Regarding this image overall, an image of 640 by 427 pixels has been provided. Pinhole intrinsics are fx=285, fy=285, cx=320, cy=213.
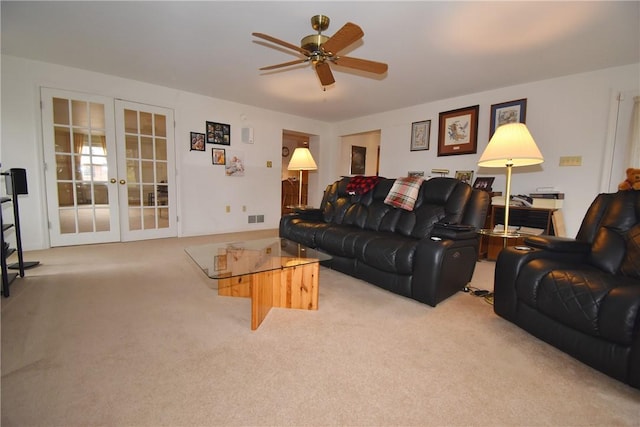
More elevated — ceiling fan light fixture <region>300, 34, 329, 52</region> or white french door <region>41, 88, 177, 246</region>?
ceiling fan light fixture <region>300, 34, 329, 52</region>

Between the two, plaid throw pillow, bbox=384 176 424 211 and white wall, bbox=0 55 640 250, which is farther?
white wall, bbox=0 55 640 250

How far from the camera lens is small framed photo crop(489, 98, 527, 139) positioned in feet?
12.6

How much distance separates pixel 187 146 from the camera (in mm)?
4633

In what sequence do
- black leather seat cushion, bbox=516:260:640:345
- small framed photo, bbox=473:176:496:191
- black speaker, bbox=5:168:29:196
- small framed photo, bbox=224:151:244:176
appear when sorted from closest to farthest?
black leather seat cushion, bbox=516:260:640:345
black speaker, bbox=5:168:29:196
small framed photo, bbox=473:176:496:191
small framed photo, bbox=224:151:244:176

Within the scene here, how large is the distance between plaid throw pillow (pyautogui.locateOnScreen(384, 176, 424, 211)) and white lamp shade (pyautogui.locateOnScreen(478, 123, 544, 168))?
0.82m

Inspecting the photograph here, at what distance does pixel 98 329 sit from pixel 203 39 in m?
2.66

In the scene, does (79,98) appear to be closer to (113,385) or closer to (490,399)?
(113,385)

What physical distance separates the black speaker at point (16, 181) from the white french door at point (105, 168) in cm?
146

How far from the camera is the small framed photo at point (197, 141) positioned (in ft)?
15.3

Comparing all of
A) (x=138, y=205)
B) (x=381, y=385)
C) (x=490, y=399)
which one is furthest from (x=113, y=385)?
(x=138, y=205)

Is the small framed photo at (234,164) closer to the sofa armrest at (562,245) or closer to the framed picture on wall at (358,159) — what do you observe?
the framed picture on wall at (358,159)

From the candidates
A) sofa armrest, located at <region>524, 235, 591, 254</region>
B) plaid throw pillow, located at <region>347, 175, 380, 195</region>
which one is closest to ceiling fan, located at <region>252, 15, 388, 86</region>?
plaid throw pillow, located at <region>347, 175, 380, 195</region>

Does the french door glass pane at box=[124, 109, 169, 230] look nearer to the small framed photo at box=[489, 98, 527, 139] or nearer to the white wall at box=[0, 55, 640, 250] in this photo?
the white wall at box=[0, 55, 640, 250]

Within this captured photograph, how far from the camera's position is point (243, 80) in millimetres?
3936
